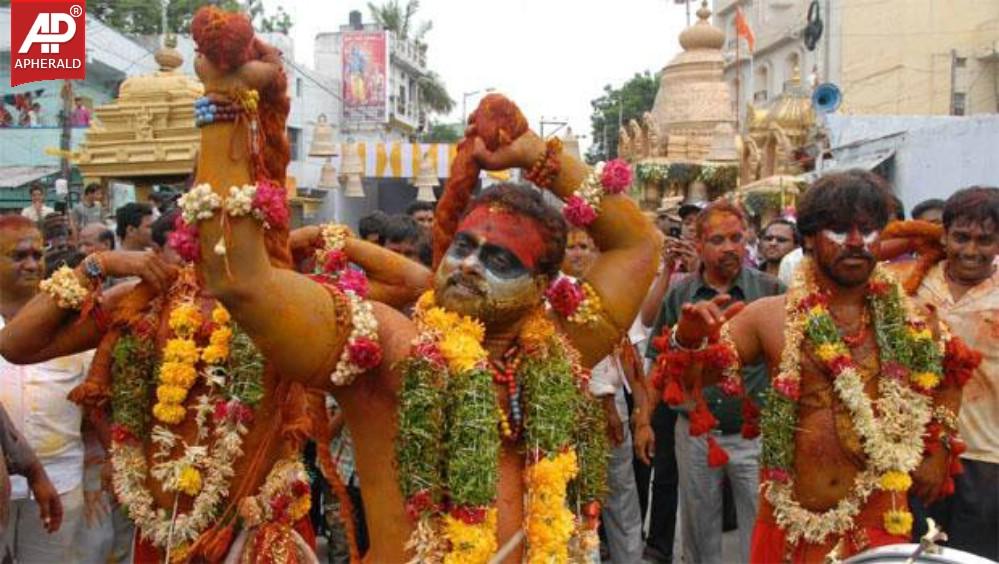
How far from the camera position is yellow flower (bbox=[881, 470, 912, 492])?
3.65 m

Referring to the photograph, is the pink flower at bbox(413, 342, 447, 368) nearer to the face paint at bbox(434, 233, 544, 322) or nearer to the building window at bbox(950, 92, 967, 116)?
the face paint at bbox(434, 233, 544, 322)

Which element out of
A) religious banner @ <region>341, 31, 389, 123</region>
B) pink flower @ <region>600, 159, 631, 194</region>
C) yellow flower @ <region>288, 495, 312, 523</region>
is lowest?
yellow flower @ <region>288, 495, 312, 523</region>

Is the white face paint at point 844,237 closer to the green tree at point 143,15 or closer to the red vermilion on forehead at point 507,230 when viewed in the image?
the red vermilion on forehead at point 507,230

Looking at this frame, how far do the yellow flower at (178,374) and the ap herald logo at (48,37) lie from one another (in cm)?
1401

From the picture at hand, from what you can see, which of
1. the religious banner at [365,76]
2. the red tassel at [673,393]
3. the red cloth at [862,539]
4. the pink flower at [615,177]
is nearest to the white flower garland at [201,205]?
the pink flower at [615,177]

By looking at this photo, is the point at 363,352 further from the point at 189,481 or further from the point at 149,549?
the point at 149,549

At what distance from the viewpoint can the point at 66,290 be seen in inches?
144

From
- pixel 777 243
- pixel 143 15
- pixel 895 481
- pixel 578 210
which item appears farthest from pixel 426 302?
pixel 143 15

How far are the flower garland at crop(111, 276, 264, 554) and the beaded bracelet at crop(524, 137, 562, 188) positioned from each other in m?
1.20

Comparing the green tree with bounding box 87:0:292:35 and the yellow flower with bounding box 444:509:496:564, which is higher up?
the green tree with bounding box 87:0:292:35

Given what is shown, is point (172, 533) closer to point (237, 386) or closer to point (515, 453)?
point (237, 386)

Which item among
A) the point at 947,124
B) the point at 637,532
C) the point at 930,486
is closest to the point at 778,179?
the point at 947,124

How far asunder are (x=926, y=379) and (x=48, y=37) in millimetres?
16465

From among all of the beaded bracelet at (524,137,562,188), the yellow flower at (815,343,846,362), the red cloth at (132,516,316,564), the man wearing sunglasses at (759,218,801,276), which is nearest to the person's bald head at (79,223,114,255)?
the red cloth at (132,516,316,564)
